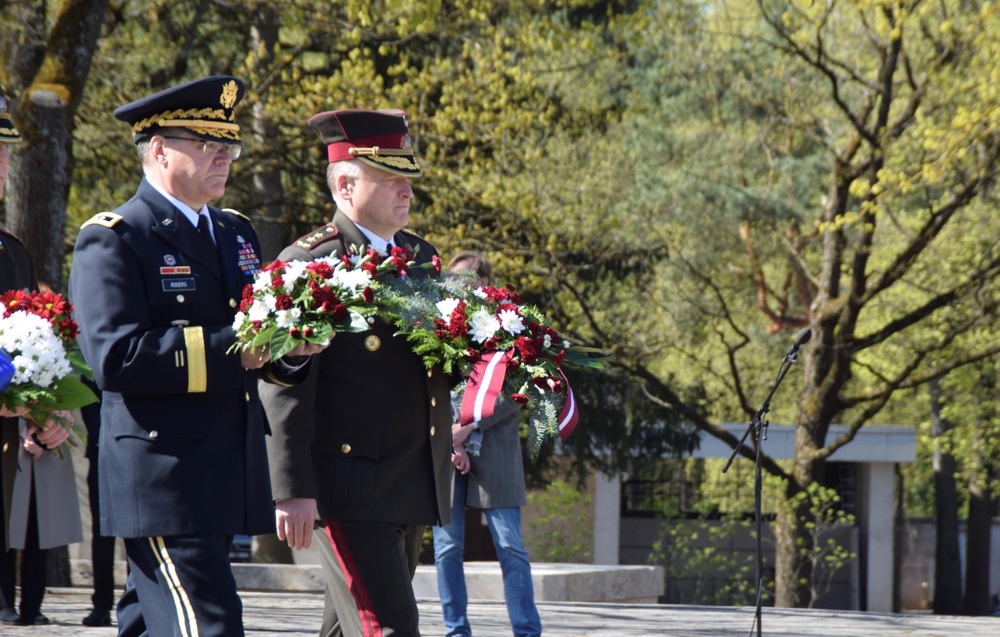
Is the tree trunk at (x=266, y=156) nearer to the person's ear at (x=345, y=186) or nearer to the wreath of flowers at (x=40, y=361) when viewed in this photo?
the person's ear at (x=345, y=186)

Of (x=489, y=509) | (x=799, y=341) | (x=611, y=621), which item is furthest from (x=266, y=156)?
(x=799, y=341)

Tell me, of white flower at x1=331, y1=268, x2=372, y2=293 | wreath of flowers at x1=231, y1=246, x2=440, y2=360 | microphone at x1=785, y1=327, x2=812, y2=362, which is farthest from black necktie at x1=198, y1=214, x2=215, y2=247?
microphone at x1=785, y1=327, x2=812, y2=362

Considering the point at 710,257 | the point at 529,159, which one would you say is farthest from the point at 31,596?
the point at 710,257

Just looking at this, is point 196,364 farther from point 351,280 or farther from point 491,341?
point 491,341

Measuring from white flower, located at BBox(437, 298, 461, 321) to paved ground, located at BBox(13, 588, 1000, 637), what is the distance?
3.87m

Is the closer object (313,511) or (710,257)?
(313,511)

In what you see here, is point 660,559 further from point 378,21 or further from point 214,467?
point 214,467

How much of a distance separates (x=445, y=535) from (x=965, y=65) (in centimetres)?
1504

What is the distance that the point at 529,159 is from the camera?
1886 cm

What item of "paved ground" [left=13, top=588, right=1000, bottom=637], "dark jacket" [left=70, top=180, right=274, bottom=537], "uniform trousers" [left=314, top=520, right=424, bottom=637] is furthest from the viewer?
"paved ground" [left=13, top=588, right=1000, bottom=637]

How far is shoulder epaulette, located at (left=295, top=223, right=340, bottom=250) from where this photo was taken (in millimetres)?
4336

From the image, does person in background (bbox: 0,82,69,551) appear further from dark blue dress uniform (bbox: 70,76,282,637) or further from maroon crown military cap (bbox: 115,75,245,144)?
maroon crown military cap (bbox: 115,75,245,144)

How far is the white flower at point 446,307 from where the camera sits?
13.6 feet

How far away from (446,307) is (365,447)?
1.61ft
